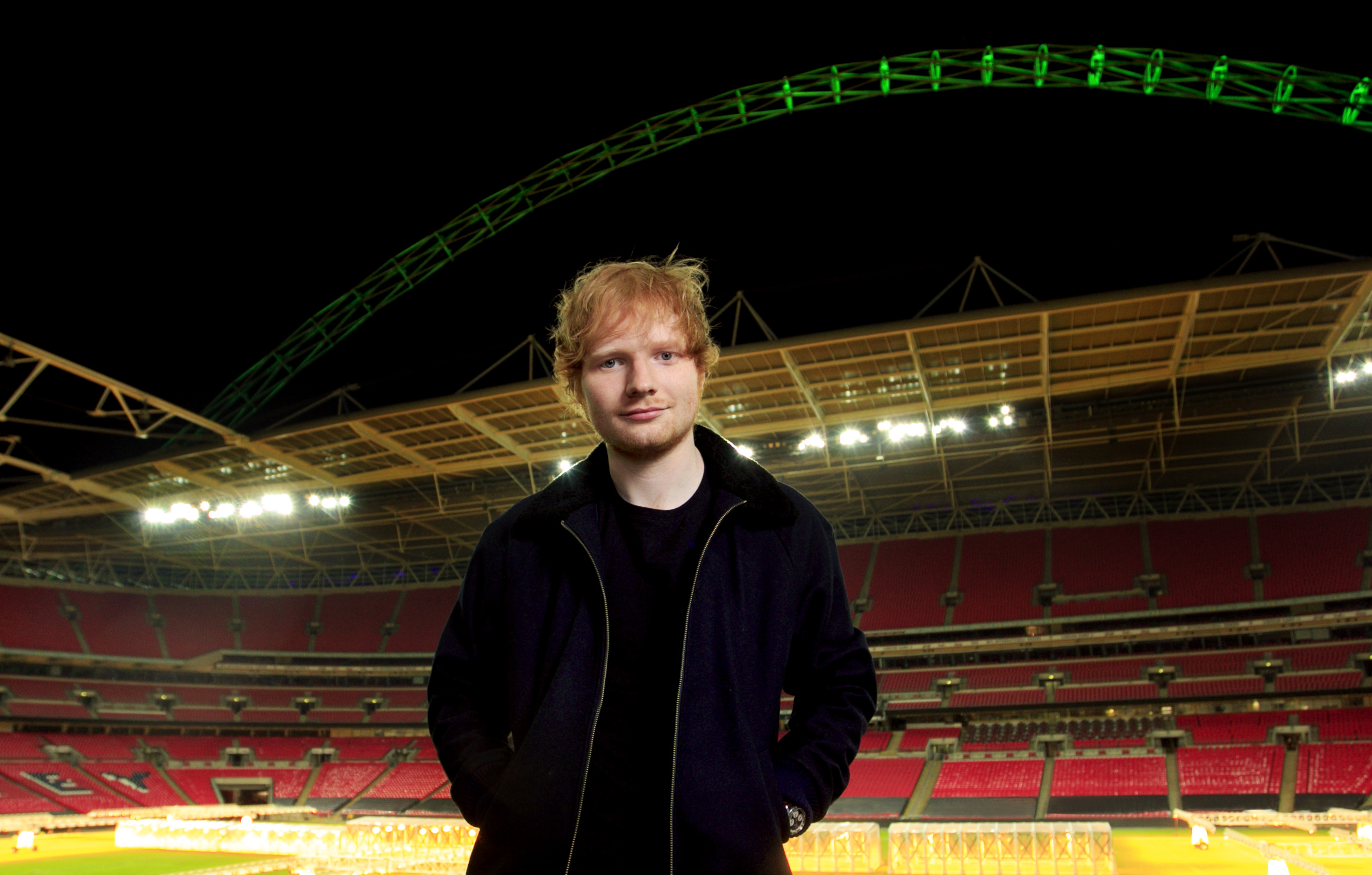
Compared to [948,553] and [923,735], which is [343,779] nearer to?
[923,735]

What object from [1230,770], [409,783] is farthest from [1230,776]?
[409,783]

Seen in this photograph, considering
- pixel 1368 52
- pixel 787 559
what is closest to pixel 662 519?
pixel 787 559

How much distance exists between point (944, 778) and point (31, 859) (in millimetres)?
30739

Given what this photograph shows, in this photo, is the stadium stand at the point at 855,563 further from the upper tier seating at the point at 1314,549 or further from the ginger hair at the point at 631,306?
the ginger hair at the point at 631,306

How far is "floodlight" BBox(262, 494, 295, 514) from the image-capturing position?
3191 cm

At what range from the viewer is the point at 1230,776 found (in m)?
31.8

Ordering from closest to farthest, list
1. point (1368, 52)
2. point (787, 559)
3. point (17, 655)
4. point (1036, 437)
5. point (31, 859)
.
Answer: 1. point (787, 559)
2. point (1368, 52)
3. point (31, 859)
4. point (1036, 437)
5. point (17, 655)

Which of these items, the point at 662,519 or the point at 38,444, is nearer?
the point at 662,519

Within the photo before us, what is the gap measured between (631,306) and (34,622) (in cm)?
5544

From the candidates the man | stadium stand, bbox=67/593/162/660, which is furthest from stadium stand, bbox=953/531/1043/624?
the man

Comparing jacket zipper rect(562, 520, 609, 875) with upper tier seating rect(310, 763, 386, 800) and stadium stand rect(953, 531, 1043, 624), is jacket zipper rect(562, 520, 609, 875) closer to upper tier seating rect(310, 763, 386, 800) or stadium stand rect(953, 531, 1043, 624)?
stadium stand rect(953, 531, 1043, 624)

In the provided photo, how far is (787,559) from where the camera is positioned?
2.17m

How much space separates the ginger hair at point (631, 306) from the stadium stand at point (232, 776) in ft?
152

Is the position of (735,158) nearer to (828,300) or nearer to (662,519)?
(828,300)
